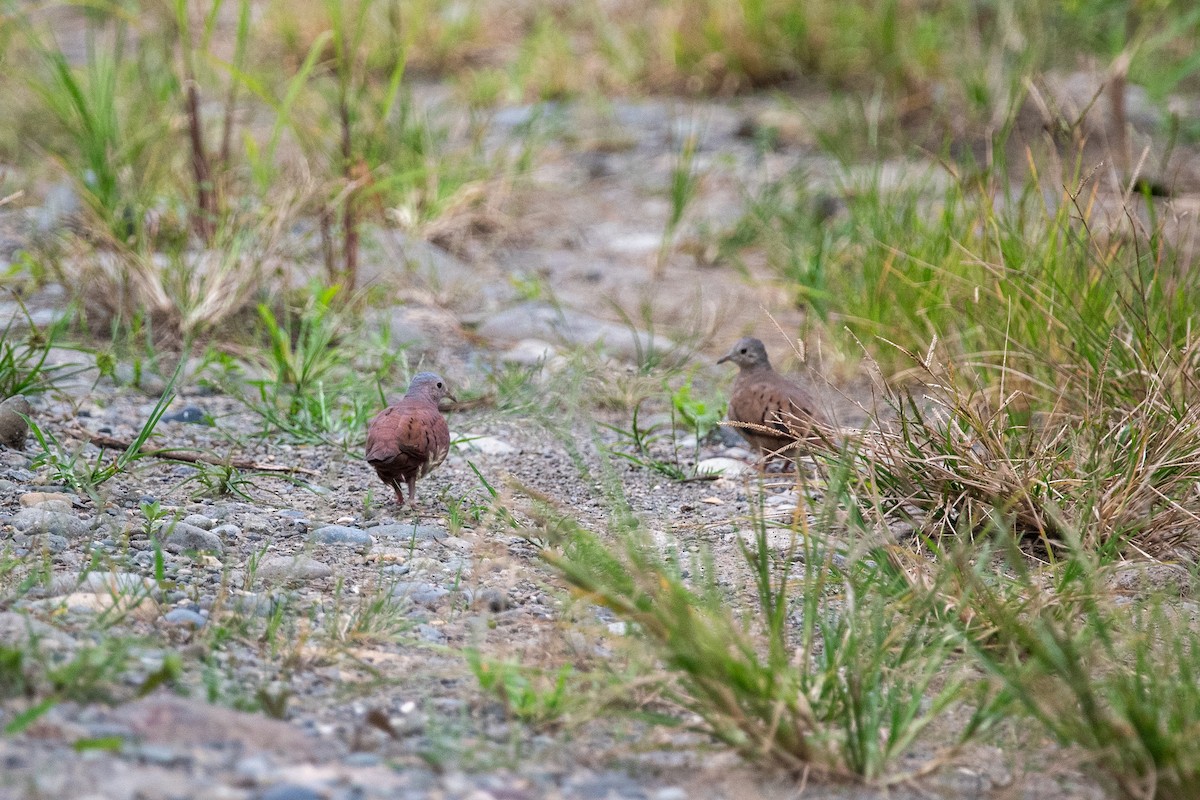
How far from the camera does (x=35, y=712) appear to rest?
204cm

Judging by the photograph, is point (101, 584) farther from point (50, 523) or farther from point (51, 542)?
point (50, 523)

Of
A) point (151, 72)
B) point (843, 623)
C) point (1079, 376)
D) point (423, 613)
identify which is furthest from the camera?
point (151, 72)

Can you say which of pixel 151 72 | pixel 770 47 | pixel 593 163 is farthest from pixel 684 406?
pixel 770 47

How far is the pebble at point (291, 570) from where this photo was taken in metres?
2.92

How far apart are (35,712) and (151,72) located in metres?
6.11

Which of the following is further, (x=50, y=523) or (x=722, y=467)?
(x=722, y=467)

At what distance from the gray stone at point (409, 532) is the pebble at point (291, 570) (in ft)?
0.96

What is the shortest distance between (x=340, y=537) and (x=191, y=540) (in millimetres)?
362

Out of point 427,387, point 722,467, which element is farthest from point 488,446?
point 722,467

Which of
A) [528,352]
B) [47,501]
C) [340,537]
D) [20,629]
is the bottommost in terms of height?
[528,352]

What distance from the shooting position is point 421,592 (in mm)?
2926

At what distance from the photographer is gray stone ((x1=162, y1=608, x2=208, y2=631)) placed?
2.58m

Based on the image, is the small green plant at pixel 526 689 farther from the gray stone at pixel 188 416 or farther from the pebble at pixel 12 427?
the gray stone at pixel 188 416

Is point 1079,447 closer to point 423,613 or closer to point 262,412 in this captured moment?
point 423,613
